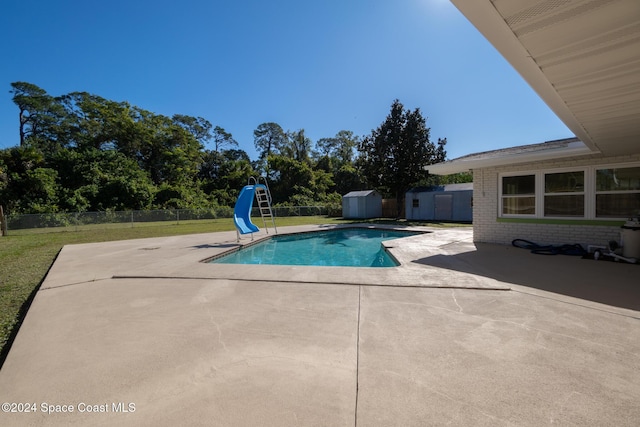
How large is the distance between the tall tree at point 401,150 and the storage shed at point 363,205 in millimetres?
2102

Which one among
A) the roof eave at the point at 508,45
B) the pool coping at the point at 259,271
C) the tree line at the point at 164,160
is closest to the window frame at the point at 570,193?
the pool coping at the point at 259,271

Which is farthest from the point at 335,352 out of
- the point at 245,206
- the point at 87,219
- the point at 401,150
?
the point at 87,219

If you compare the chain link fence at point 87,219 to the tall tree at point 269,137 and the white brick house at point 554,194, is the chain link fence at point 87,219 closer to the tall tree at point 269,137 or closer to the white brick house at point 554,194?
the white brick house at point 554,194

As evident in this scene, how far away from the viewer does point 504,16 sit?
1.75 metres

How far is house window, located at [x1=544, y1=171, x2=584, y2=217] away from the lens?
6793 millimetres

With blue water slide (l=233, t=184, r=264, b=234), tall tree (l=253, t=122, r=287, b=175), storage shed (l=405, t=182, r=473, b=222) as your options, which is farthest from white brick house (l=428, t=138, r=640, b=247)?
tall tree (l=253, t=122, r=287, b=175)

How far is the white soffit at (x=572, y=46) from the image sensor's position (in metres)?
1.70

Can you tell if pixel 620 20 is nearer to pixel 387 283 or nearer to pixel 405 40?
pixel 387 283

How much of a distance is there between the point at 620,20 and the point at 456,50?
649 cm

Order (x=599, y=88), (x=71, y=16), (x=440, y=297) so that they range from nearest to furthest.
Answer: (x=599, y=88), (x=440, y=297), (x=71, y=16)

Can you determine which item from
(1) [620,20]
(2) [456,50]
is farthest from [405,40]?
(1) [620,20]

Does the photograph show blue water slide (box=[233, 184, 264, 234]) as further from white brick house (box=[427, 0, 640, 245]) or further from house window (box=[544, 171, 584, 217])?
house window (box=[544, 171, 584, 217])

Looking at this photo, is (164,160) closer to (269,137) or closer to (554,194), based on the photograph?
(269,137)

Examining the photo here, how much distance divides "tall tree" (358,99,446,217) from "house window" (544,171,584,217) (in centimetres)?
1283
